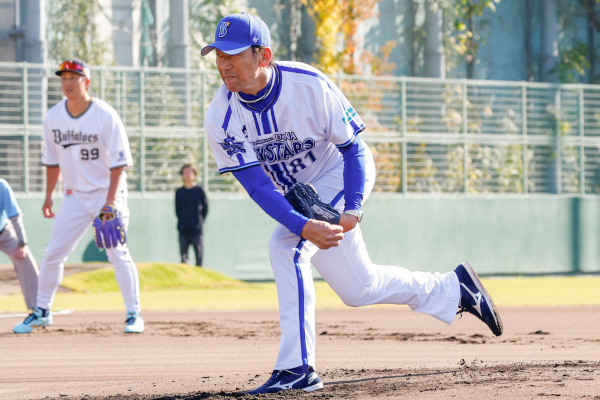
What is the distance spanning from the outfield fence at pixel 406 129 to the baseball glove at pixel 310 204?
12895 millimetres

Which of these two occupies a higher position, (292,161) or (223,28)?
(223,28)

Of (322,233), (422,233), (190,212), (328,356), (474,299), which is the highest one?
(322,233)

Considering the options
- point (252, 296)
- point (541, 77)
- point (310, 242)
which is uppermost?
point (541, 77)

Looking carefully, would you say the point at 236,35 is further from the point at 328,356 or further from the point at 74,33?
the point at 74,33

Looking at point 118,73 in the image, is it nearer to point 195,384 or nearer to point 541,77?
point 541,77

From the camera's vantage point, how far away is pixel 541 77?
2656 cm

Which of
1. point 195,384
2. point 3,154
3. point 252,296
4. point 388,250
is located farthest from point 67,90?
point 388,250

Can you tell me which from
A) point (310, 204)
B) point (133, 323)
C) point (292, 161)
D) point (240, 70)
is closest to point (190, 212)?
point (133, 323)

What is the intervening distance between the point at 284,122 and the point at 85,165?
418cm

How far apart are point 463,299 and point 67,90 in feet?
14.5

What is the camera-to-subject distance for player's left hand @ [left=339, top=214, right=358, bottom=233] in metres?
6.71

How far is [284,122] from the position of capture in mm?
6684

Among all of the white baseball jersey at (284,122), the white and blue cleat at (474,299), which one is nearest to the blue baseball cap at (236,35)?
the white baseball jersey at (284,122)

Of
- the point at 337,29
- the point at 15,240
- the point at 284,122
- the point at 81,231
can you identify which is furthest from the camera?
the point at 337,29
